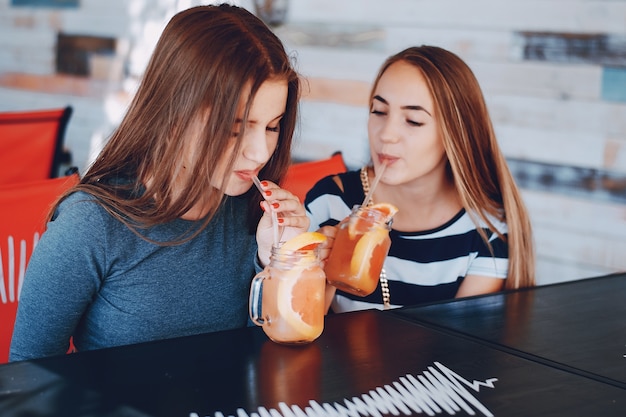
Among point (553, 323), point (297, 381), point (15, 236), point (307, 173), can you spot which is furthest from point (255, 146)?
point (307, 173)

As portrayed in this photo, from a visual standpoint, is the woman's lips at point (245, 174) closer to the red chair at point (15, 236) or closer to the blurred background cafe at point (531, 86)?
the red chair at point (15, 236)

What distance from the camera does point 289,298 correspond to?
109 centimetres

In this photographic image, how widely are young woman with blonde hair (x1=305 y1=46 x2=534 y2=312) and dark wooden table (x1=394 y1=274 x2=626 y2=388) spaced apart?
19cm

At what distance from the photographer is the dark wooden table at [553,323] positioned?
1.13 m

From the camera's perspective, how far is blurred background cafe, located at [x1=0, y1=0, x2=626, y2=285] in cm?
236

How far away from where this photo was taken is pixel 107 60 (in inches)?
144

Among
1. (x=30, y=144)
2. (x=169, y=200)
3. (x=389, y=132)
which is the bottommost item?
(x=30, y=144)

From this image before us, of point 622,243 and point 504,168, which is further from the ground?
point 504,168

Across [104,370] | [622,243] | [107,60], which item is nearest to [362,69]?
[622,243]

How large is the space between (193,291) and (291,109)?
38cm

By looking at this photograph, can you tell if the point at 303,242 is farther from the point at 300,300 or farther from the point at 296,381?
the point at 296,381

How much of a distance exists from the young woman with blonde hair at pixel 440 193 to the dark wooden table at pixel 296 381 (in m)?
0.56

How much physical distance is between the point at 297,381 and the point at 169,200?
1.64ft

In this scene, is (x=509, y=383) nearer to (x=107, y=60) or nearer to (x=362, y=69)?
(x=362, y=69)
